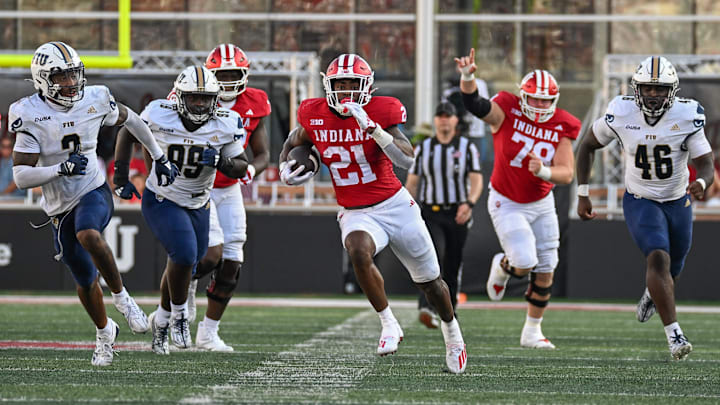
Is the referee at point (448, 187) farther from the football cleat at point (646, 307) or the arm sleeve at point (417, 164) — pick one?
the football cleat at point (646, 307)

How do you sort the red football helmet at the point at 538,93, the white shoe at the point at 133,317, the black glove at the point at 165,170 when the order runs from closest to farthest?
the white shoe at the point at 133,317 < the black glove at the point at 165,170 < the red football helmet at the point at 538,93

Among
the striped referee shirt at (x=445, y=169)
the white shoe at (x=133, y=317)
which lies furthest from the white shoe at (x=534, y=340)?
the white shoe at (x=133, y=317)

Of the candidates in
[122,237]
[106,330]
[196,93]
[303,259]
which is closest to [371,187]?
[196,93]

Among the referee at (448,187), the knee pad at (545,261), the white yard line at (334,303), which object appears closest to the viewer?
the knee pad at (545,261)

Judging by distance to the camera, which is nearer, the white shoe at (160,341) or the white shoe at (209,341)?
the white shoe at (160,341)

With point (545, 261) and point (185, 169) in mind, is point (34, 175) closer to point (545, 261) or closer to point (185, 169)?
point (185, 169)

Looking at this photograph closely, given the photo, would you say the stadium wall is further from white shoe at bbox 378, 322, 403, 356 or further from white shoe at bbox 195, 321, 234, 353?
white shoe at bbox 378, 322, 403, 356

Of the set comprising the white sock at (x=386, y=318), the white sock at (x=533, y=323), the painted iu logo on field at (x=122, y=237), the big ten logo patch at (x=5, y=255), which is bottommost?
the big ten logo patch at (x=5, y=255)

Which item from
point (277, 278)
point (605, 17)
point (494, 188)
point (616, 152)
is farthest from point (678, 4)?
point (494, 188)

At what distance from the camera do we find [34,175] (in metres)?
5.66

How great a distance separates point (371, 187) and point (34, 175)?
64.2 inches

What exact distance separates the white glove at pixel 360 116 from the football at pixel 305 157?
46 centimetres

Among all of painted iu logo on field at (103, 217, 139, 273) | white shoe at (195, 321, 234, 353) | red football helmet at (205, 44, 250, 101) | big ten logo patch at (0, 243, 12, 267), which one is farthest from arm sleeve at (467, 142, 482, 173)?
big ten logo patch at (0, 243, 12, 267)

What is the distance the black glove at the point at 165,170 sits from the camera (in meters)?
5.97
